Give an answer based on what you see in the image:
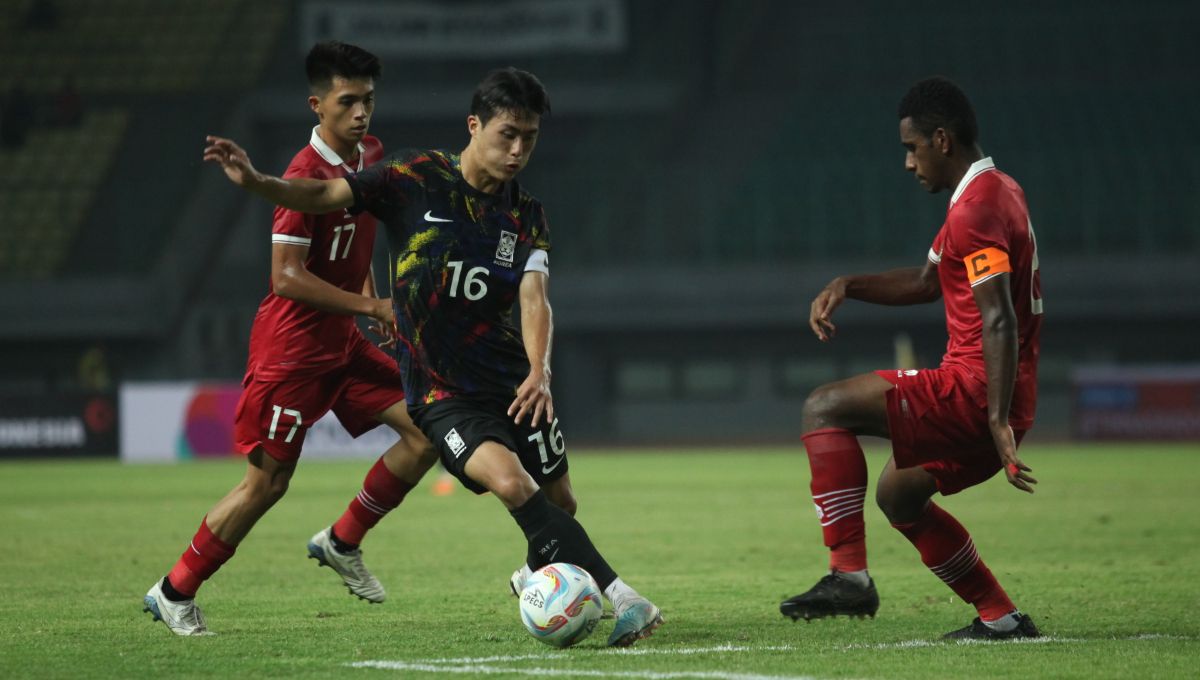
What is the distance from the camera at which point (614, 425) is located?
39531mm

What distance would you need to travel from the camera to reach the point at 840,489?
591 cm

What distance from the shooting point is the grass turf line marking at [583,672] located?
4.96 metres

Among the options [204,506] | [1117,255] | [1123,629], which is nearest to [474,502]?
[204,506]

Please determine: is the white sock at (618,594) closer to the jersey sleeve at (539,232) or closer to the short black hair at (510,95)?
the jersey sleeve at (539,232)

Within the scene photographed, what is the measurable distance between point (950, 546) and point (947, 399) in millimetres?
675

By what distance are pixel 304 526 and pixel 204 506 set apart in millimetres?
2739

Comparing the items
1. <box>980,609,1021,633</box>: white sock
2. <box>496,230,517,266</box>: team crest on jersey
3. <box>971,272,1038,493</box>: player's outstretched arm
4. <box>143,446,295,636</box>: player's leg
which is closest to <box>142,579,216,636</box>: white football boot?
<box>143,446,295,636</box>: player's leg

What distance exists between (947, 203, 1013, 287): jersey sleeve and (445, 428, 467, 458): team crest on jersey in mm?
1905

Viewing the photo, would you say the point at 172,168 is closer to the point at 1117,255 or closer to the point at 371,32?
the point at 371,32

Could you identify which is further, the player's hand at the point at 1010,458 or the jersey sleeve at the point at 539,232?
the jersey sleeve at the point at 539,232

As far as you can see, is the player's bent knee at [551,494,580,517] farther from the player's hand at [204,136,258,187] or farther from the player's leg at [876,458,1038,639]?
the player's hand at [204,136,258,187]

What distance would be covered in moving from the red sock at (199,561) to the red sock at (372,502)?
66 cm

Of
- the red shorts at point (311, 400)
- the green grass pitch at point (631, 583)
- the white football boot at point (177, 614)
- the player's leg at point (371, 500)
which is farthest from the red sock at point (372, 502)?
the white football boot at point (177, 614)

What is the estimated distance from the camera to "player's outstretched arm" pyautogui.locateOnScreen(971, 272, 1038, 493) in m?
5.52
